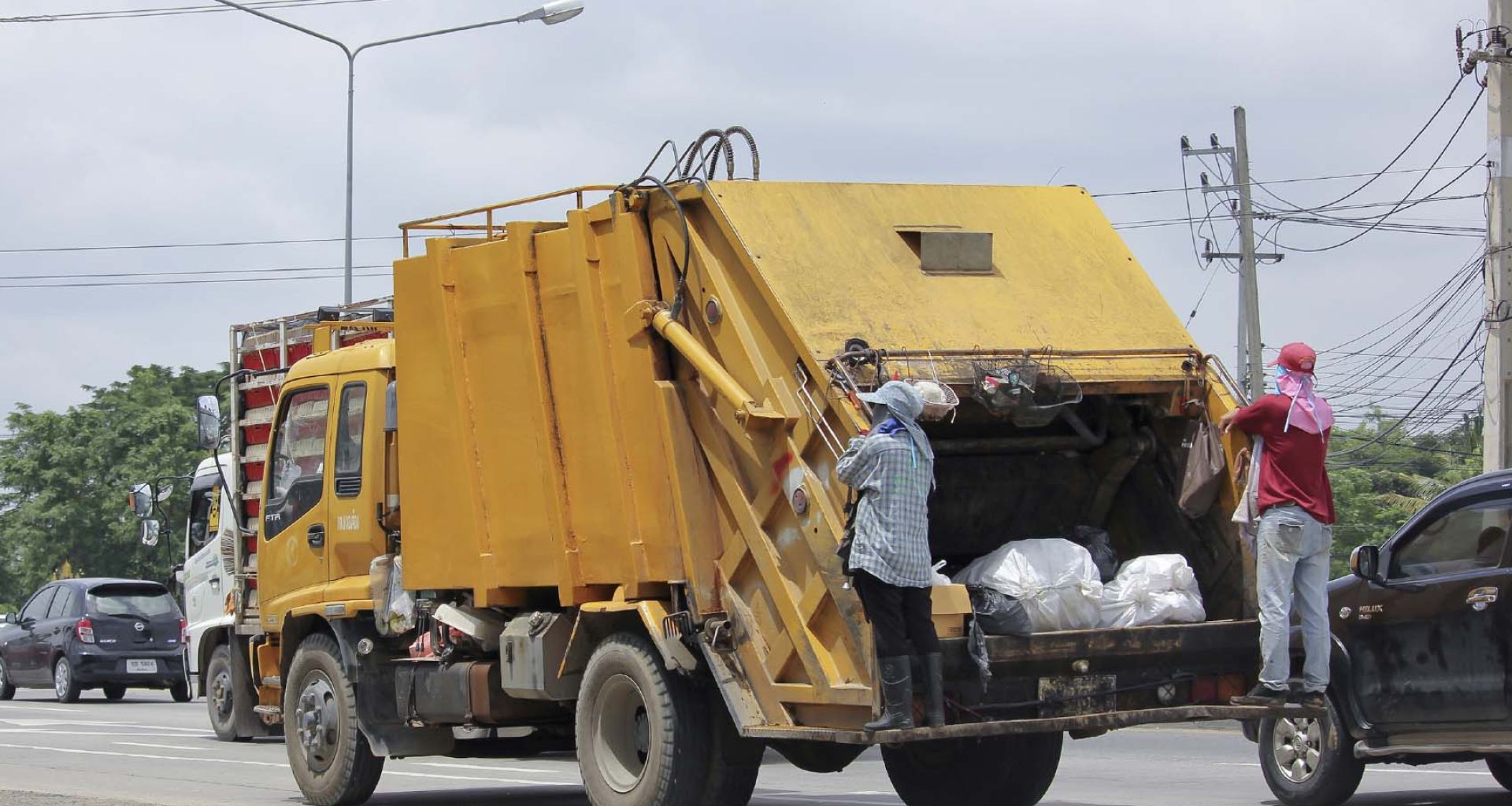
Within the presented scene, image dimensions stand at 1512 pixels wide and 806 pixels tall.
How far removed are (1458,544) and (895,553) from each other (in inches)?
154

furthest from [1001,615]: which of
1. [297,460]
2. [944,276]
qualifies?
[297,460]

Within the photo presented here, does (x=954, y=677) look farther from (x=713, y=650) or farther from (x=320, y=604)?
(x=320, y=604)

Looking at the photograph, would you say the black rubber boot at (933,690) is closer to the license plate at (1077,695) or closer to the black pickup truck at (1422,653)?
the license plate at (1077,695)

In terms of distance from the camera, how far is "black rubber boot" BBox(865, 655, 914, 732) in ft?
23.1

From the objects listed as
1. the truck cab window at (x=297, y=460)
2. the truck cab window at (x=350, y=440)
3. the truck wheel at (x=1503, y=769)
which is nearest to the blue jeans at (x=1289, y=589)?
the truck wheel at (x=1503, y=769)

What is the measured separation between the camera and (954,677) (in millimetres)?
7336

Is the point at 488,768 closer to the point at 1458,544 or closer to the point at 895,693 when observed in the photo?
the point at 1458,544

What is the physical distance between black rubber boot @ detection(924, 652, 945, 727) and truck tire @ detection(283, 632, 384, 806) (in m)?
4.08

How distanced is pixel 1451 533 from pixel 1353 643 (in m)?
0.76

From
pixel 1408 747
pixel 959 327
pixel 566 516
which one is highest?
pixel 959 327

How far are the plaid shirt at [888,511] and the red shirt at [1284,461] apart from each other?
149 centimetres

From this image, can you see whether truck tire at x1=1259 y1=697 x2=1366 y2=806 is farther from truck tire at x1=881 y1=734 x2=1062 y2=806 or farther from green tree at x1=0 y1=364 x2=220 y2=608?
green tree at x1=0 y1=364 x2=220 y2=608

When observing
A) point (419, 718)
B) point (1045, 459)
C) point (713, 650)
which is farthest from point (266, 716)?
point (1045, 459)

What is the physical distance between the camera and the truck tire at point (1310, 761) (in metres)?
10.0
